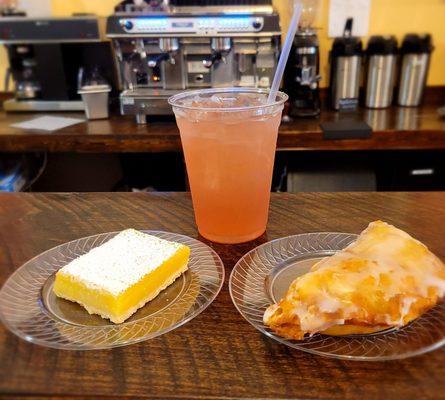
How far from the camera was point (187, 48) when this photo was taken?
1.87 meters

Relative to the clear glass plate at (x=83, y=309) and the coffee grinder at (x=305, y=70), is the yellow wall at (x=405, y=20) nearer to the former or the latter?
the coffee grinder at (x=305, y=70)

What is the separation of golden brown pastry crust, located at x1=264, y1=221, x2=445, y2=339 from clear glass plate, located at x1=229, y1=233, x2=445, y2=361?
1cm

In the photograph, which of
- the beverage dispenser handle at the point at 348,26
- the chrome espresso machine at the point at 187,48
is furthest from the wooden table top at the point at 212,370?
the beverage dispenser handle at the point at 348,26

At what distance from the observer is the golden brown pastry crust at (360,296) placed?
0.48m

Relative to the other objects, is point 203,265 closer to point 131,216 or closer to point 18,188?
point 131,216

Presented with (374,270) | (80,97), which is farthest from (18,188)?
(374,270)

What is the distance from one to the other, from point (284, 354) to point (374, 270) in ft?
0.47

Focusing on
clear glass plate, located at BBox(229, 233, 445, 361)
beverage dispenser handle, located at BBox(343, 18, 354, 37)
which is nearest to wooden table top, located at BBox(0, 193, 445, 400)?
clear glass plate, located at BBox(229, 233, 445, 361)

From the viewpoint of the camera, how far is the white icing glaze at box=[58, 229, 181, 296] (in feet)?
1.85

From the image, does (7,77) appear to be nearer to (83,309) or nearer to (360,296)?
(83,309)

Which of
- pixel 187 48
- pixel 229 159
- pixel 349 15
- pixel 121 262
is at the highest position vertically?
pixel 349 15

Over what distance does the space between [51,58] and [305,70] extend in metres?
1.16

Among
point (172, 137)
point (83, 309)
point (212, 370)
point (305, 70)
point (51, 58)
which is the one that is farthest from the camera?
point (51, 58)

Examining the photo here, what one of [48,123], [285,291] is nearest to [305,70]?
[48,123]
